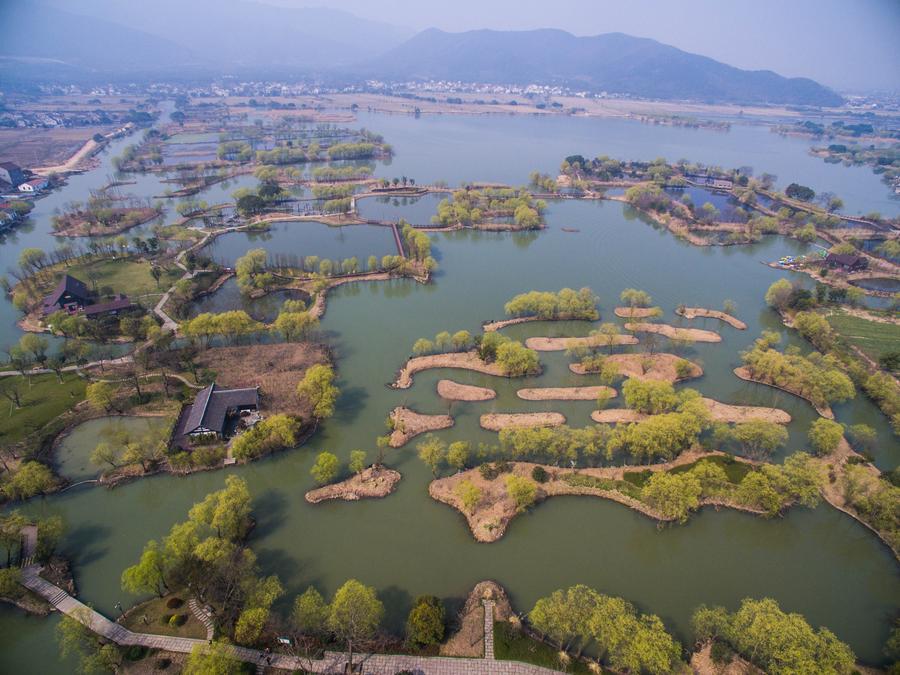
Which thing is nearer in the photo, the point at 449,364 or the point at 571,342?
the point at 449,364

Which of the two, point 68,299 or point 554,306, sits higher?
point 554,306

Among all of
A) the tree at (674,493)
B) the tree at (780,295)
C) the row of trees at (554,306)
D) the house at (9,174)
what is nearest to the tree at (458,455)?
the tree at (674,493)

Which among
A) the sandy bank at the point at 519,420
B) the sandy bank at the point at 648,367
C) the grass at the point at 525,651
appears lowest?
the grass at the point at 525,651

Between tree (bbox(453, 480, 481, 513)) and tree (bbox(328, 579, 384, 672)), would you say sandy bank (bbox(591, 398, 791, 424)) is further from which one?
tree (bbox(328, 579, 384, 672))

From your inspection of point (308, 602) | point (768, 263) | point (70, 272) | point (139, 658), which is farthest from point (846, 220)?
point (70, 272)

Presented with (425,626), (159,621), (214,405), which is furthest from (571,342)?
(159,621)

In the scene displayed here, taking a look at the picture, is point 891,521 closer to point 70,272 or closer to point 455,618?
point 455,618

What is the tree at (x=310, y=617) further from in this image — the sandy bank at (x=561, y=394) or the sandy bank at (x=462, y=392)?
the sandy bank at (x=561, y=394)

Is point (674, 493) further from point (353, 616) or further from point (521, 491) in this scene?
point (353, 616)
